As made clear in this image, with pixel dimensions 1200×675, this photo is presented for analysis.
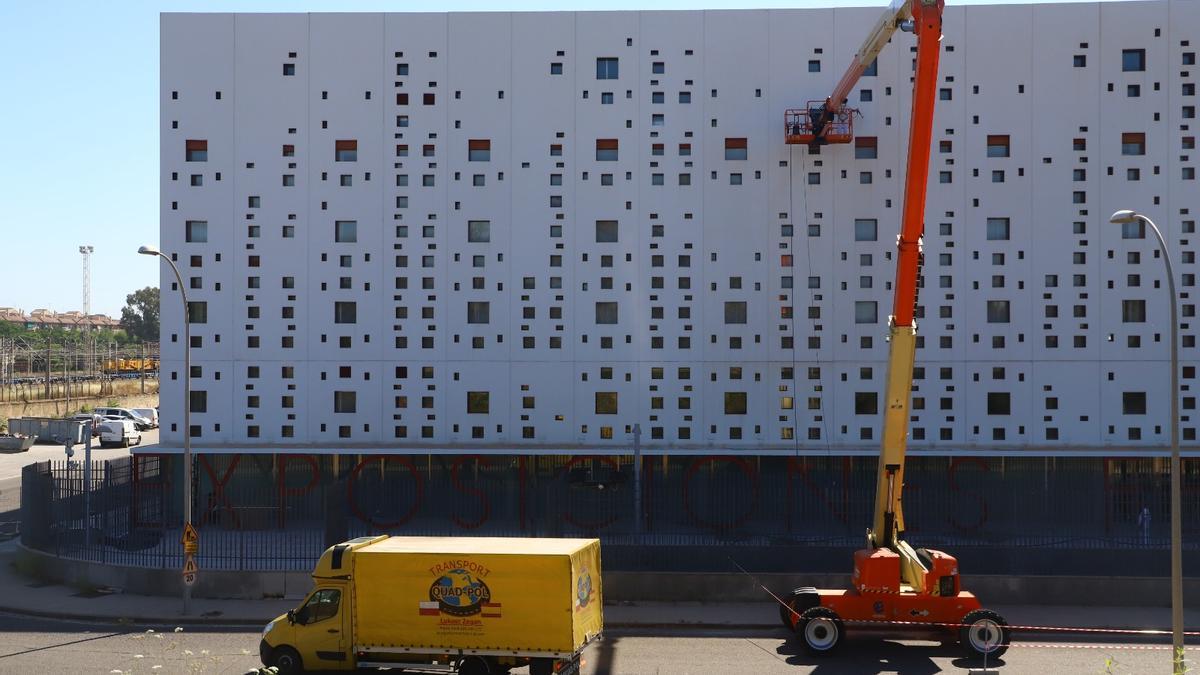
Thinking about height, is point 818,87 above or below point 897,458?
above

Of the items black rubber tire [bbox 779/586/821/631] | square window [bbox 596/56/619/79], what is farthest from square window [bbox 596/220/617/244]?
black rubber tire [bbox 779/586/821/631]

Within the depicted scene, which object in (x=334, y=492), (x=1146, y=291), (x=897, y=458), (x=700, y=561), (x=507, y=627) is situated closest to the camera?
(x=507, y=627)

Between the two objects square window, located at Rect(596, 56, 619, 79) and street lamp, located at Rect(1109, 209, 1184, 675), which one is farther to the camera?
square window, located at Rect(596, 56, 619, 79)

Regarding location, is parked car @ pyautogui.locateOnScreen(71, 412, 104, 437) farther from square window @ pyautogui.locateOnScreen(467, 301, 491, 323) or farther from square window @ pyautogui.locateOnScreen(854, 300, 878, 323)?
square window @ pyautogui.locateOnScreen(854, 300, 878, 323)

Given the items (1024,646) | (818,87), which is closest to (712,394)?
(818,87)

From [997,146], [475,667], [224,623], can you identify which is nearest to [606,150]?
[997,146]

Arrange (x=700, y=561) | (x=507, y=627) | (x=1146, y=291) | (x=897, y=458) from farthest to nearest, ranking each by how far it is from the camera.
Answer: (x=1146, y=291), (x=700, y=561), (x=897, y=458), (x=507, y=627)

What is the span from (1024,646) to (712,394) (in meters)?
13.2

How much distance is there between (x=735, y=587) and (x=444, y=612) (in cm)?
747

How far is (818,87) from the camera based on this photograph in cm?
2911

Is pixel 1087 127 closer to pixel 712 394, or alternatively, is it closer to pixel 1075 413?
pixel 1075 413

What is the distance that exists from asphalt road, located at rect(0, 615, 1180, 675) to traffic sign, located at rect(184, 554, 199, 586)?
37.2 inches

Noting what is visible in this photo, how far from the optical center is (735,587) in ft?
65.3

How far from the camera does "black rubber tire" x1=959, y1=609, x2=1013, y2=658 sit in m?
15.9
